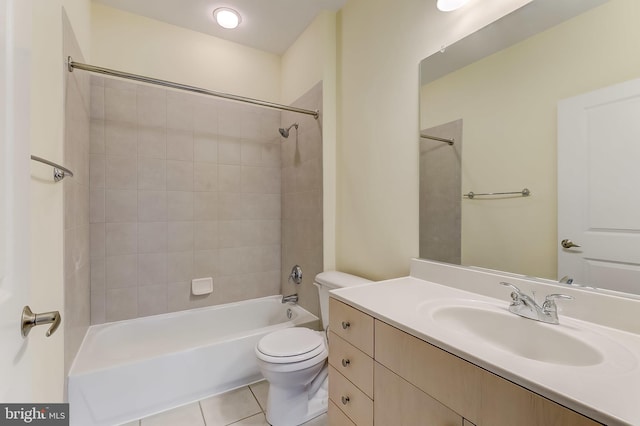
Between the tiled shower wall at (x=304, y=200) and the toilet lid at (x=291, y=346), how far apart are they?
1.49 ft

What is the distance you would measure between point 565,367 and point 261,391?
1.66 metres

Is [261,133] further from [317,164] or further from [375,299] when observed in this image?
[375,299]

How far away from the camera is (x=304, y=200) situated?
2.20 metres

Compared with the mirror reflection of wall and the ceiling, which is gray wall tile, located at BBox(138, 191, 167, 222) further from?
the mirror reflection of wall

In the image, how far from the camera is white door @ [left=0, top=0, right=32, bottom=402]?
47 centimetres

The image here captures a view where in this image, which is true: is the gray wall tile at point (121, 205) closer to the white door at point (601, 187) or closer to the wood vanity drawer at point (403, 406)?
the wood vanity drawer at point (403, 406)

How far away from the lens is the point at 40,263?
1.01 m

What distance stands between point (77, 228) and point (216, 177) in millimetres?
993

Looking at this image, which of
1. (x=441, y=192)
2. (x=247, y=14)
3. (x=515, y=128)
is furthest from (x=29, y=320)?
(x=247, y=14)

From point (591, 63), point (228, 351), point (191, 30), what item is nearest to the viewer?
point (591, 63)

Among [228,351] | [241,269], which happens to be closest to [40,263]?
[228,351]

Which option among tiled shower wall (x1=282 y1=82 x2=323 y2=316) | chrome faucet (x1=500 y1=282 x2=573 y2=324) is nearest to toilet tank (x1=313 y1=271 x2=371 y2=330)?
tiled shower wall (x1=282 y1=82 x2=323 y2=316)

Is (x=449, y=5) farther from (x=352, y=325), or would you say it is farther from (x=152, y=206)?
(x=152, y=206)

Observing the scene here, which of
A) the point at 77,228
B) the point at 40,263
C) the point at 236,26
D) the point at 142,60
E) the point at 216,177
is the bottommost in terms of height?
the point at 40,263
